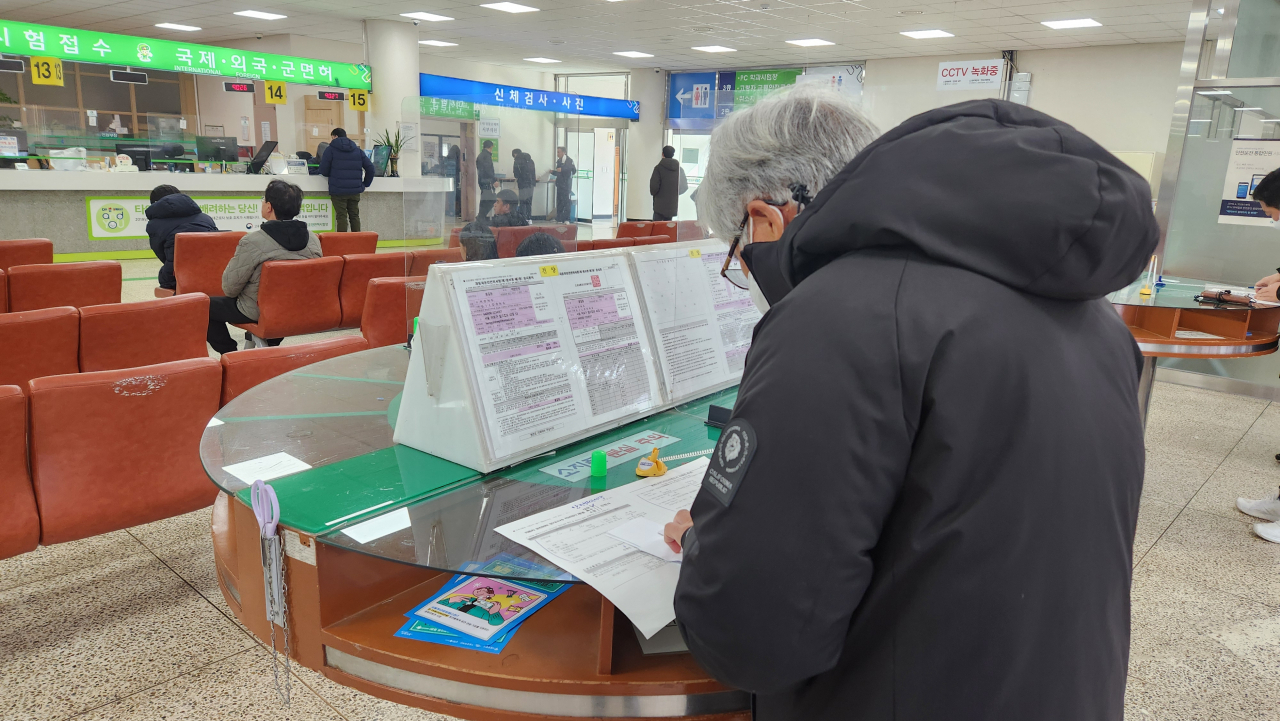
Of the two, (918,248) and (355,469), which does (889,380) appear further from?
(355,469)

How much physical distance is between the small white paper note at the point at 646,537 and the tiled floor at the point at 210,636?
114cm

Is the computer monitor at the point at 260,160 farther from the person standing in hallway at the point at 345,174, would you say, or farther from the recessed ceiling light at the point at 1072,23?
the recessed ceiling light at the point at 1072,23

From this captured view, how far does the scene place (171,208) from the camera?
5406 millimetres

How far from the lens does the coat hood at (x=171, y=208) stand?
5.39 m

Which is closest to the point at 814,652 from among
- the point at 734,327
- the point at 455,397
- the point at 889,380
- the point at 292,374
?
the point at 889,380

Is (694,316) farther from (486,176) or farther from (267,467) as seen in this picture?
(486,176)

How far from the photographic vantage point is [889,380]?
668mm

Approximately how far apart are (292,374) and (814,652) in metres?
1.55

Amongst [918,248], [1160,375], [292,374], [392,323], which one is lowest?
[1160,375]

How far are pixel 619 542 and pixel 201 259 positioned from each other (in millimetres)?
5087

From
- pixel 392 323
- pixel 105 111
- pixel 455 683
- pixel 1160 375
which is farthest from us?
pixel 105 111

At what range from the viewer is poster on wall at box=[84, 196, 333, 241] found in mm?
8234

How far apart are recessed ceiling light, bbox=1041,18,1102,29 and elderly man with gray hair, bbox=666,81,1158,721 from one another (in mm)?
10283

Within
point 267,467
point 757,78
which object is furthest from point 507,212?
point 757,78
